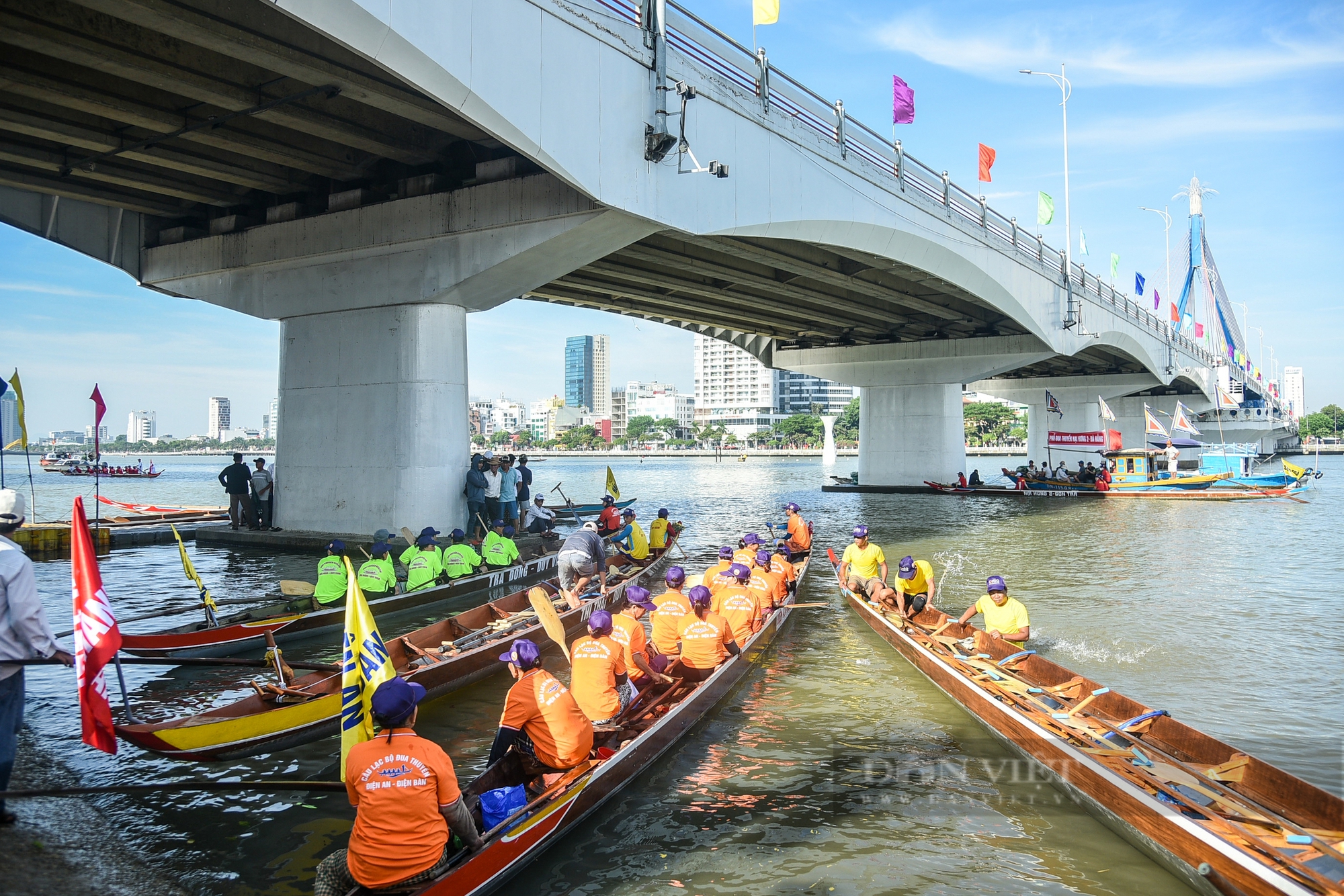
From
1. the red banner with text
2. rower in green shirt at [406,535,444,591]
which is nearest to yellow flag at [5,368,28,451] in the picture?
rower in green shirt at [406,535,444,591]

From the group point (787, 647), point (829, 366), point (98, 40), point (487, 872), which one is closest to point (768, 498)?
point (829, 366)

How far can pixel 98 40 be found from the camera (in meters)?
11.9

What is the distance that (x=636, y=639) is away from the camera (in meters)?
8.80

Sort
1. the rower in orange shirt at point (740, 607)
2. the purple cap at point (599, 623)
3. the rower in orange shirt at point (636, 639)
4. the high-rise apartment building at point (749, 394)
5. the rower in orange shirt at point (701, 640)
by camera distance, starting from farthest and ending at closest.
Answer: the high-rise apartment building at point (749, 394) < the rower in orange shirt at point (740, 607) < the rower in orange shirt at point (701, 640) < the rower in orange shirt at point (636, 639) < the purple cap at point (599, 623)

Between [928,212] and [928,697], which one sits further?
[928,212]

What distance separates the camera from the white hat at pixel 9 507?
6.00m

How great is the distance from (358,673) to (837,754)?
16.1 feet

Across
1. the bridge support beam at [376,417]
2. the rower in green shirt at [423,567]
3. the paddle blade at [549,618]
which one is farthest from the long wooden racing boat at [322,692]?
the bridge support beam at [376,417]

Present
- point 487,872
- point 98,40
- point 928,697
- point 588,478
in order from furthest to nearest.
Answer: point 588,478, point 98,40, point 928,697, point 487,872

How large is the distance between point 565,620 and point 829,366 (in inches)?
1290

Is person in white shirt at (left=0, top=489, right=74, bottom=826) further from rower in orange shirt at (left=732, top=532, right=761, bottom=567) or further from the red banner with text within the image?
the red banner with text

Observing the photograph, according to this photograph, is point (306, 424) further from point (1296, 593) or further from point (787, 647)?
point (1296, 593)

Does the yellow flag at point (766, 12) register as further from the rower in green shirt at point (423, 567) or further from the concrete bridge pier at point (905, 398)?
the concrete bridge pier at point (905, 398)

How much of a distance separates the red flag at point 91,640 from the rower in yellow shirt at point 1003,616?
9.28 metres
